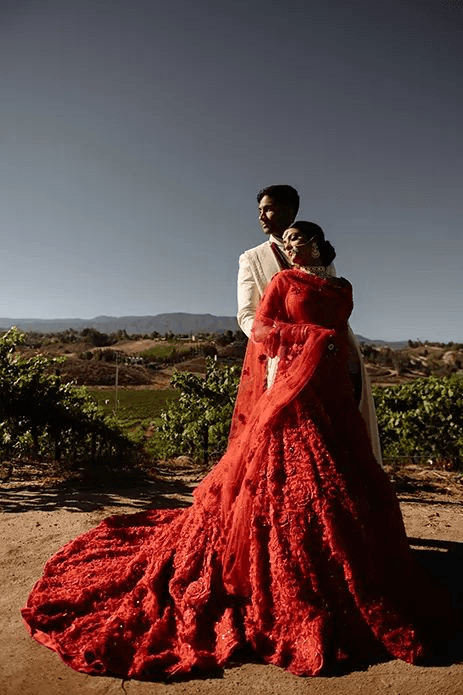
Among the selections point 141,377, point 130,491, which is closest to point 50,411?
point 130,491

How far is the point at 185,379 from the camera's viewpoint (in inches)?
322

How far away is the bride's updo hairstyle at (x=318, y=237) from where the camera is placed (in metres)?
3.18

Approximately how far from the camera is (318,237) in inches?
127

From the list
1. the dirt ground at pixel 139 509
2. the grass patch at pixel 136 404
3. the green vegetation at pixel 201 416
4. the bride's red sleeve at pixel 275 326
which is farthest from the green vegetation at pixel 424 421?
the grass patch at pixel 136 404

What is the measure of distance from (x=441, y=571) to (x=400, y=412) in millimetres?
3693

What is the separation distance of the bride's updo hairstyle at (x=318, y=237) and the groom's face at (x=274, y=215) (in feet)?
1.48

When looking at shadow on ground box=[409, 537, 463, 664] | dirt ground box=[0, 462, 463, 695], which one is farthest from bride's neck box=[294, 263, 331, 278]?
dirt ground box=[0, 462, 463, 695]

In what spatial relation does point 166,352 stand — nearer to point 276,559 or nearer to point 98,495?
point 98,495

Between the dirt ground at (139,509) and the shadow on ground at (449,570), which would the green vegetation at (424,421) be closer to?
the dirt ground at (139,509)

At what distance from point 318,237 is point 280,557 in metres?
1.97

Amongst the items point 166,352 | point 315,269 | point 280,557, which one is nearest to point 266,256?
point 315,269

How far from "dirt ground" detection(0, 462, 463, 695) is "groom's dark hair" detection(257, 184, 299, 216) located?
2935 mm

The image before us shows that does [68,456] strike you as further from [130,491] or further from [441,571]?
[441,571]

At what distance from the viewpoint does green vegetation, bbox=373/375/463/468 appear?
22.9 ft
